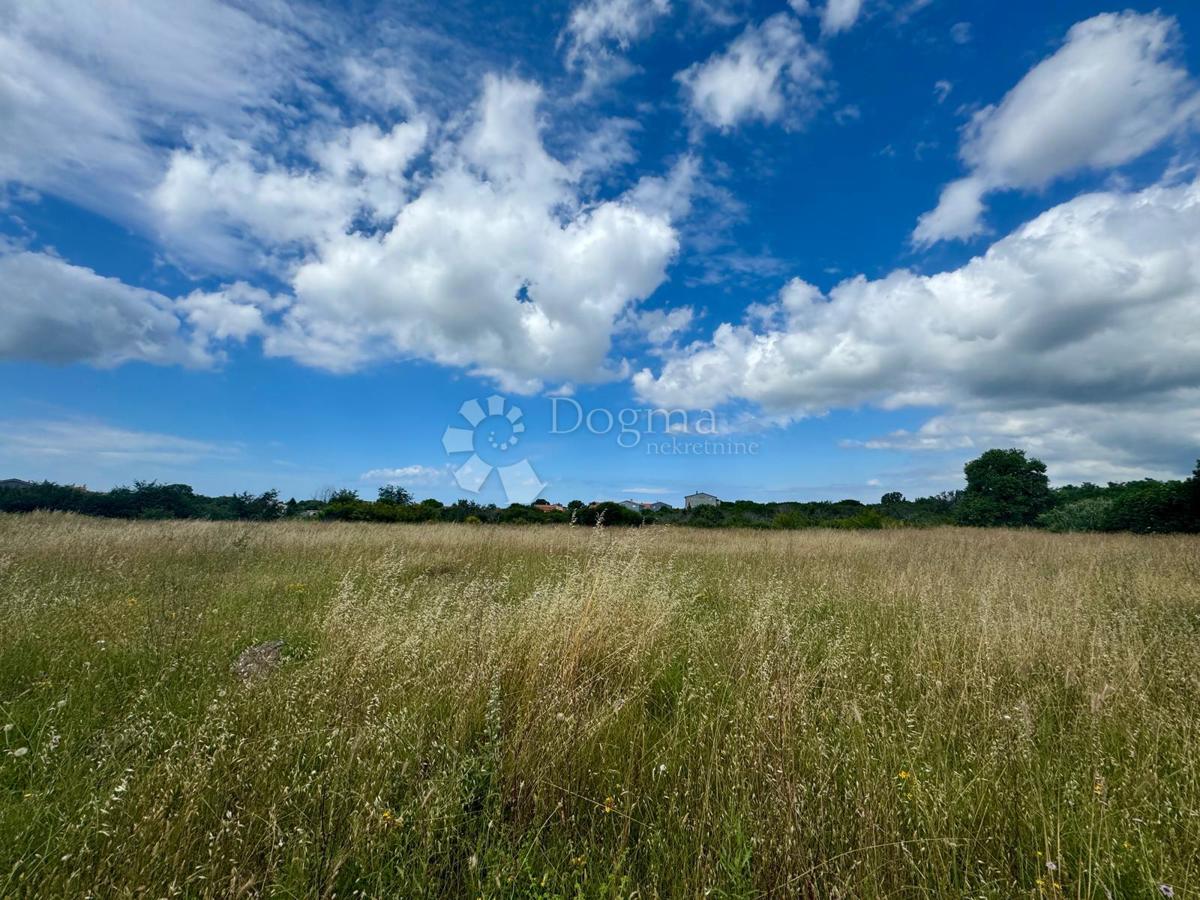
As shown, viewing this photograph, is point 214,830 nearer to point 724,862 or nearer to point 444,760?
point 444,760

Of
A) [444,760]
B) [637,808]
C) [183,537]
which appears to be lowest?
[637,808]

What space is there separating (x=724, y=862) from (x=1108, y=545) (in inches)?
591

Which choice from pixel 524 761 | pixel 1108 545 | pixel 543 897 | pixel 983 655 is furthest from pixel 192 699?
pixel 1108 545

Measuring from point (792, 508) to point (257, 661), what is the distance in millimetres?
32473

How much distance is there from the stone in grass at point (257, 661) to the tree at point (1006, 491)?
4273 centimetres

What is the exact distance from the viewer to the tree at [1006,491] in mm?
34062

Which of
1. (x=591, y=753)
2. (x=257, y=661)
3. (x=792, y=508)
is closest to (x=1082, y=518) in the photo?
(x=792, y=508)

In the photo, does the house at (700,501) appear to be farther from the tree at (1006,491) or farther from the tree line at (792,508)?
the tree at (1006,491)

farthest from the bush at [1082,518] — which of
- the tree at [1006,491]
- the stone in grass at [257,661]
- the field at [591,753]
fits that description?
the stone in grass at [257,661]

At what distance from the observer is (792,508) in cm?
3222

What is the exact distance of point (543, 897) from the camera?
1.60m

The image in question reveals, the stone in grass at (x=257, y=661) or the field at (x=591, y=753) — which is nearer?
the field at (x=591, y=753)

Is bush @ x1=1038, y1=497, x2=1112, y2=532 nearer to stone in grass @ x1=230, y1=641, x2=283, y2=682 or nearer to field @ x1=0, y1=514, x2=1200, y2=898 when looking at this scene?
field @ x1=0, y1=514, x2=1200, y2=898

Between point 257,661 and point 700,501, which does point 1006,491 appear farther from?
point 257,661
